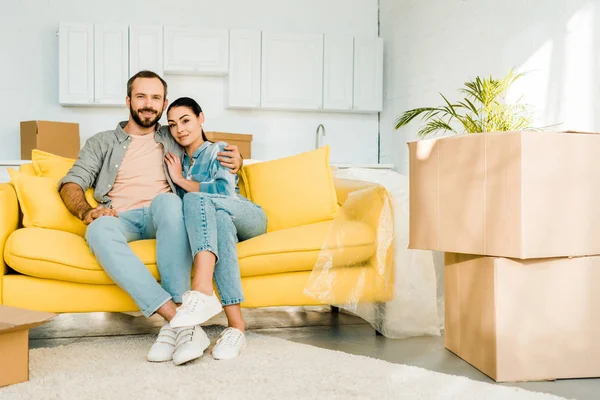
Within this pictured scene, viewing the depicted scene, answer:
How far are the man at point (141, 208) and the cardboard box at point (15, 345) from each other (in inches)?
14.9

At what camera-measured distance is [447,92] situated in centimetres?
434

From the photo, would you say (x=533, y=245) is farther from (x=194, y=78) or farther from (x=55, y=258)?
(x=194, y=78)

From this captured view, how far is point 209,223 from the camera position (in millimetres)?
2312

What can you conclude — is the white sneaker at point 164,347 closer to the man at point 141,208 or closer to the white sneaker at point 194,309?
the man at point 141,208

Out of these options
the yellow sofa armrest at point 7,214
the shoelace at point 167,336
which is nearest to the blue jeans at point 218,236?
the shoelace at point 167,336

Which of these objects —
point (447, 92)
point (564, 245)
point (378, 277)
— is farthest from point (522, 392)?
point (447, 92)

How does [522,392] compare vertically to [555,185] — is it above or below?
below

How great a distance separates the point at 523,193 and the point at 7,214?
6.15 feet

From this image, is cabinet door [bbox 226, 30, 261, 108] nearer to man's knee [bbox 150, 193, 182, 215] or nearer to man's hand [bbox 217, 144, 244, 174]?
man's hand [bbox 217, 144, 244, 174]

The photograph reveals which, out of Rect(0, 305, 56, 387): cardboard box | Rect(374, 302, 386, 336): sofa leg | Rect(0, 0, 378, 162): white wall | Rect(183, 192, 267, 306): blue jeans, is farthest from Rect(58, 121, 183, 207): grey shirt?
Rect(0, 0, 378, 162): white wall

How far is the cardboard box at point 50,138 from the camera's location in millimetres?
4492

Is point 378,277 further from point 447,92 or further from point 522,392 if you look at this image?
point 447,92

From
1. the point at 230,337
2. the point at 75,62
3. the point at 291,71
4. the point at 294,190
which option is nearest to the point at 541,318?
the point at 230,337

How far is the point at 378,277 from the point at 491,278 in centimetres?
63
